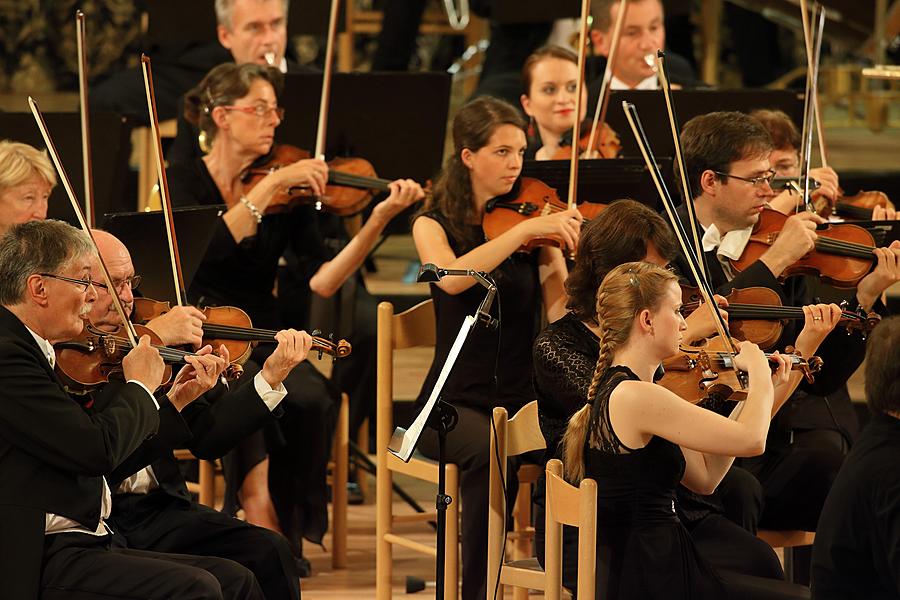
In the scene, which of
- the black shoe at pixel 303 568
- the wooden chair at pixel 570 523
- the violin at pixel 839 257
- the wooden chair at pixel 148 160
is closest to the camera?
the wooden chair at pixel 570 523

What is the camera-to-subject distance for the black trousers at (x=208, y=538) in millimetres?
2902

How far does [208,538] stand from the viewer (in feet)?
9.59

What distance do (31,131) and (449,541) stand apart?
173cm

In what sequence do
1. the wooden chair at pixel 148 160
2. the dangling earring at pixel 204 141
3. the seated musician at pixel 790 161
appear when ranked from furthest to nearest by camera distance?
1. the wooden chair at pixel 148 160
2. the dangling earring at pixel 204 141
3. the seated musician at pixel 790 161

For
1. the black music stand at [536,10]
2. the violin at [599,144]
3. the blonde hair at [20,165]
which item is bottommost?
the blonde hair at [20,165]

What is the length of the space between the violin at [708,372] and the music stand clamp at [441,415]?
35cm

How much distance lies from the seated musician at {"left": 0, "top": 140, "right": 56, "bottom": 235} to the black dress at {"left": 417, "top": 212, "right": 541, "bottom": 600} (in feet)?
2.98

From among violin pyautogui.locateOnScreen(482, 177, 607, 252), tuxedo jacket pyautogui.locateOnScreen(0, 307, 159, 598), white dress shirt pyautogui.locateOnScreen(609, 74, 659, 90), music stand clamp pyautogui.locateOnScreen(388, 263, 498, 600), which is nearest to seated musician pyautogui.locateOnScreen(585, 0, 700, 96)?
white dress shirt pyautogui.locateOnScreen(609, 74, 659, 90)

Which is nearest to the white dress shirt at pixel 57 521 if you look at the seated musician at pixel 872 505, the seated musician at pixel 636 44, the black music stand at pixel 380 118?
the seated musician at pixel 872 505

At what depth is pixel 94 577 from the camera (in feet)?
8.17

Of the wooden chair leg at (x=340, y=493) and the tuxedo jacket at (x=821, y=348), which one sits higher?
the tuxedo jacket at (x=821, y=348)

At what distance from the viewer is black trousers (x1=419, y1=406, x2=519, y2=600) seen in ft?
10.5

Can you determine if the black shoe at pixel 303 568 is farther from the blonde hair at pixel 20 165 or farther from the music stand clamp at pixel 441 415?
the blonde hair at pixel 20 165

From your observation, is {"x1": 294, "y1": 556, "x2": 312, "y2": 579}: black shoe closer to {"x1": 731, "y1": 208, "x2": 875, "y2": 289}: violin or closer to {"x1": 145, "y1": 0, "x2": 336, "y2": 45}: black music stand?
{"x1": 731, "y1": 208, "x2": 875, "y2": 289}: violin
